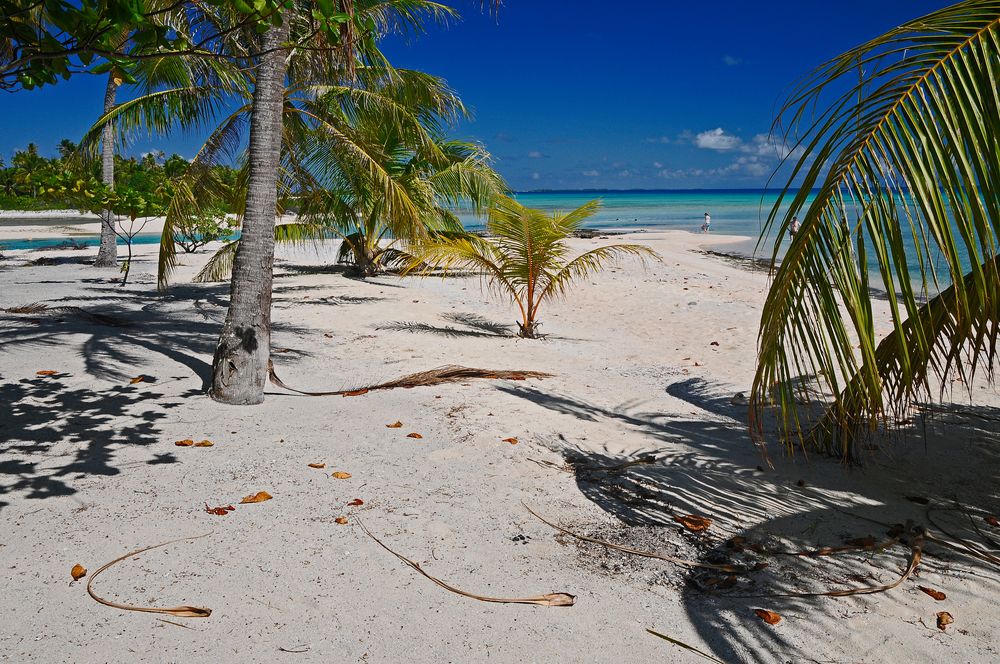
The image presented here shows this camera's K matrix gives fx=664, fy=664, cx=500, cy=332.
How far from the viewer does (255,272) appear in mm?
5352

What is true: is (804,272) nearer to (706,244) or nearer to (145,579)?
(145,579)

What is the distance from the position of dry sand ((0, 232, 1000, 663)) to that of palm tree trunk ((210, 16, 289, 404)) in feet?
0.97

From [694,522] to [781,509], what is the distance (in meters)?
0.54

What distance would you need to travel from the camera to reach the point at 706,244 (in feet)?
105

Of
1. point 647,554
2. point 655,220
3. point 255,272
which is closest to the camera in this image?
point 647,554

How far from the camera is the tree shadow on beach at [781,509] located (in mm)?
2688

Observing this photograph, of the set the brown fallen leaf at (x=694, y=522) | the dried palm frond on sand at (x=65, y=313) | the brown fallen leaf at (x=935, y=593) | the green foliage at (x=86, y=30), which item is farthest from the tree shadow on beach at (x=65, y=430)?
the brown fallen leaf at (x=935, y=593)

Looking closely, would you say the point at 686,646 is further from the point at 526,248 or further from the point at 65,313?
the point at 65,313

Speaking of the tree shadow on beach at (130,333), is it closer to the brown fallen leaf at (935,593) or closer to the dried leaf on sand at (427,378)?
the dried leaf on sand at (427,378)

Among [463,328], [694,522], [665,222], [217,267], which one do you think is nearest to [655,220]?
[665,222]

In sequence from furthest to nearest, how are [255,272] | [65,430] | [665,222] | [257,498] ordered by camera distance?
[665,222] < [255,272] < [65,430] < [257,498]

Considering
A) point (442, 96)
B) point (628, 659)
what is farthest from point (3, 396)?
point (442, 96)

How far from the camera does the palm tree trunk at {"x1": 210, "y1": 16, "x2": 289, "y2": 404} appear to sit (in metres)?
5.30

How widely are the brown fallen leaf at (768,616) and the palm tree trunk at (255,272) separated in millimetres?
4076
